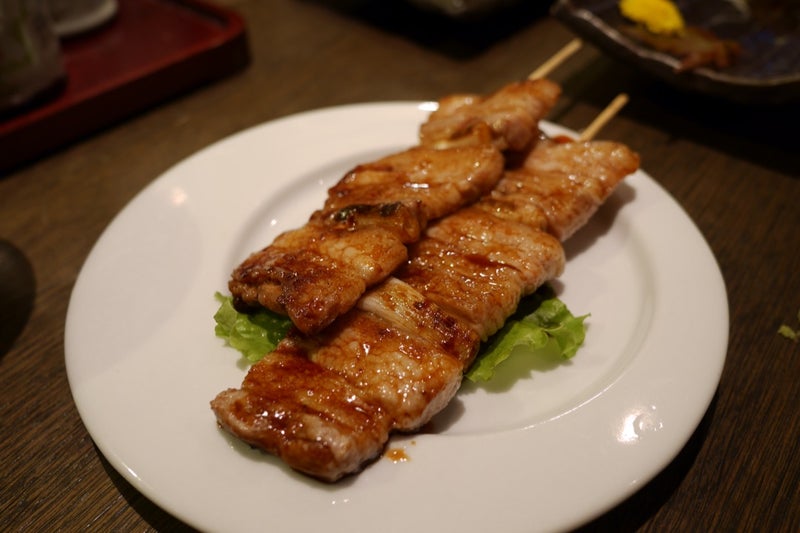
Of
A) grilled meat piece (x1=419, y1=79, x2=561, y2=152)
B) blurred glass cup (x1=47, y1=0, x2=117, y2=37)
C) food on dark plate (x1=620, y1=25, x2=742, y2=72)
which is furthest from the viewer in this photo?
blurred glass cup (x1=47, y1=0, x2=117, y2=37)

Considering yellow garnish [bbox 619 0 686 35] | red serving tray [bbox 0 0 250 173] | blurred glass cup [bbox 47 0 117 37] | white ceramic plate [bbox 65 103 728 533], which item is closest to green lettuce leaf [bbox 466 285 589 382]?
white ceramic plate [bbox 65 103 728 533]

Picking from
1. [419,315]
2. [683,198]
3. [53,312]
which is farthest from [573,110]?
[53,312]

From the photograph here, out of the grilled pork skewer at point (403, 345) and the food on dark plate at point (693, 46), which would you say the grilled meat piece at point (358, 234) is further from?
the food on dark plate at point (693, 46)

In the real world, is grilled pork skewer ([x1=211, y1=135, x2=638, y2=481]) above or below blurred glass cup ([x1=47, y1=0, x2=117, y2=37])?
below

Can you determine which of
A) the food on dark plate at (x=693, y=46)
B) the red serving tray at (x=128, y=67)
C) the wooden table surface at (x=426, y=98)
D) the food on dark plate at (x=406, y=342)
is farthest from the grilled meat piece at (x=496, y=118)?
the red serving tray at (x=128, y=67)

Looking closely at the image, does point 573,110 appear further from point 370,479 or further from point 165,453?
point 165,453

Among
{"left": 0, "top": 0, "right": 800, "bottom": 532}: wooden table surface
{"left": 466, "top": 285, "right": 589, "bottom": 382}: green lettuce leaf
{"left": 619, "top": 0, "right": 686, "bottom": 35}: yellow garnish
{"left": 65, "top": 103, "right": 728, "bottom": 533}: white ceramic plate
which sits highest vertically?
{"left": 619, "top": 0, "right": 686, "bottom": 35}: yellow garnish

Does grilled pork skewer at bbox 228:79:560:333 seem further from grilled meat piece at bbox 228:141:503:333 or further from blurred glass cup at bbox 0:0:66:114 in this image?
blurred glass cup at bbox 0:0:66:114
